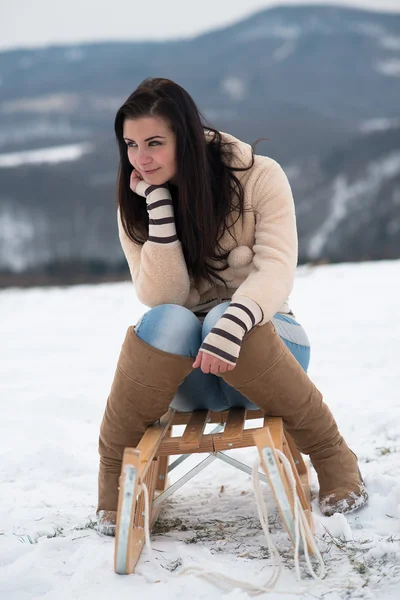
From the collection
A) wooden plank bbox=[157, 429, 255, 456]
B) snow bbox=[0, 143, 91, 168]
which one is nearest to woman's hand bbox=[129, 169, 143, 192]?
wooden plank bbox=[157, 429, 255, 456]

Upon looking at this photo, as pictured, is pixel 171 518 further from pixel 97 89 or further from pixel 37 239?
pixel 97 89

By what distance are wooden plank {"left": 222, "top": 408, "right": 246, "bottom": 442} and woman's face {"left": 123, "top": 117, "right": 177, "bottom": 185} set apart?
24.1 inches

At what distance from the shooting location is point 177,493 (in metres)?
2.10

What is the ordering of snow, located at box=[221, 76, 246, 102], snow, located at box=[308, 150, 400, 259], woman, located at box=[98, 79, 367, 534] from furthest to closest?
snow, located at box=[221, 76, 246, 102] < snow, located at box=[308, 150, 400, 259] < woman, located at box=[98, 79, 367, 534]

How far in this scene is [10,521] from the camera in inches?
72.5

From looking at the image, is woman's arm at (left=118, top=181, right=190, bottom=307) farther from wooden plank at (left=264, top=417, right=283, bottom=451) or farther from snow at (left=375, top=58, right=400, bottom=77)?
snow at (left=375, top=58, right=400, bottom=77)

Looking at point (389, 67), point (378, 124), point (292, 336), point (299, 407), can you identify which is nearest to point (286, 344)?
point (292, 336)

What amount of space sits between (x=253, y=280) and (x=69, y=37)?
1188 cm

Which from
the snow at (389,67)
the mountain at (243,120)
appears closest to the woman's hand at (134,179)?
the mountain at (243,120)

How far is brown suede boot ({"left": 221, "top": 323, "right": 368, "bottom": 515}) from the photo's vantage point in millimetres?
1537

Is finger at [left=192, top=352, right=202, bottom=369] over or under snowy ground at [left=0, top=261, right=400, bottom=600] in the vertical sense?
over

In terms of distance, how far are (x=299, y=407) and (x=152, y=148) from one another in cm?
72

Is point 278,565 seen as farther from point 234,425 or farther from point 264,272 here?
point 264,272

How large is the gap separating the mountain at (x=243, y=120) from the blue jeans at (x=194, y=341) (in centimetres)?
591
